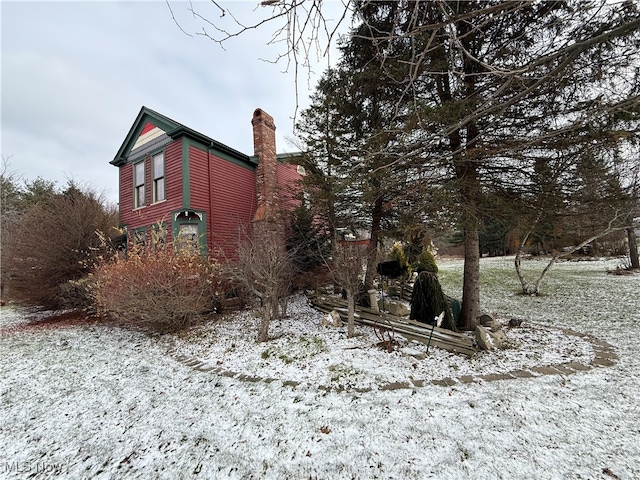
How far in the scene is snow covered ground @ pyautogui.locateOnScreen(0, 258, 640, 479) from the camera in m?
2.28

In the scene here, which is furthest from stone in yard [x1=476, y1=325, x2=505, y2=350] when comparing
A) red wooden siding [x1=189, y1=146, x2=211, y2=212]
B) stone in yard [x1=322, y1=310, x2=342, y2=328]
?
red wooden siding [x1=189, y1=146, x2=211, y2=212]

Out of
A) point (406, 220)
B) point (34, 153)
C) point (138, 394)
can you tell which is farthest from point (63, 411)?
point (34, 153)

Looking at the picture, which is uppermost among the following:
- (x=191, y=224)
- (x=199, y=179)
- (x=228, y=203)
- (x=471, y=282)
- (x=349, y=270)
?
(x=199, y=179)

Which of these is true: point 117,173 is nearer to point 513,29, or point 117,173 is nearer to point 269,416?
point 269,416

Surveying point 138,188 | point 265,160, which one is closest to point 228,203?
point 265,160

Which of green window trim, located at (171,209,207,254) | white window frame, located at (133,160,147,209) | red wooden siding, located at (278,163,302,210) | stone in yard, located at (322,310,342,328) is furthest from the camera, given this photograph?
white window frame, located at (133,160,147,209)

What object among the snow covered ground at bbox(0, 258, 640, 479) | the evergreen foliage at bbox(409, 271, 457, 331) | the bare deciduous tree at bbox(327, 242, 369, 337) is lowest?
the snow covered ground at bbox(0, 258, 640, 479)

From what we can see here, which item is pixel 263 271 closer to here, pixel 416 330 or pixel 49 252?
pixel 416 330

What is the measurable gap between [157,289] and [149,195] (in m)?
6.13

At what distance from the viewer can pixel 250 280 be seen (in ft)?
17.8

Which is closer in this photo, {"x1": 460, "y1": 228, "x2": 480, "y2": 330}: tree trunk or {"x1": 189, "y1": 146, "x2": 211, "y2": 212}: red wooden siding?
{"x1": 460, "y1": 228, "x2": 480, "y2": 330}: tree trunk

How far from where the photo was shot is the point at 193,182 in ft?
30.5

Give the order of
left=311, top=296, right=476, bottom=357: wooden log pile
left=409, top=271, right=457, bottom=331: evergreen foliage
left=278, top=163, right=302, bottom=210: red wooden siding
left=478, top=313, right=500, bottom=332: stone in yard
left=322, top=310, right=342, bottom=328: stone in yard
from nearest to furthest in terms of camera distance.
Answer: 1. left=311, top=296, right=476, bottom=357: wooden log pile
2. left=409, top=271, right=457, bottom=331: evergreen foliage
3. left=478, top=313, right=500, bottom=332: stone in yard
4. left=322, top=310, right=342, bottom=328: stone in yard
5. left=278, top=163, right=302, bottom=210: red wooden siding

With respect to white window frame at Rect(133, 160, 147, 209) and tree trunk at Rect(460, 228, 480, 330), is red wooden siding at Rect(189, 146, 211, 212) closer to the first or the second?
white window frame at Rect(133, 160, 147, 209)
